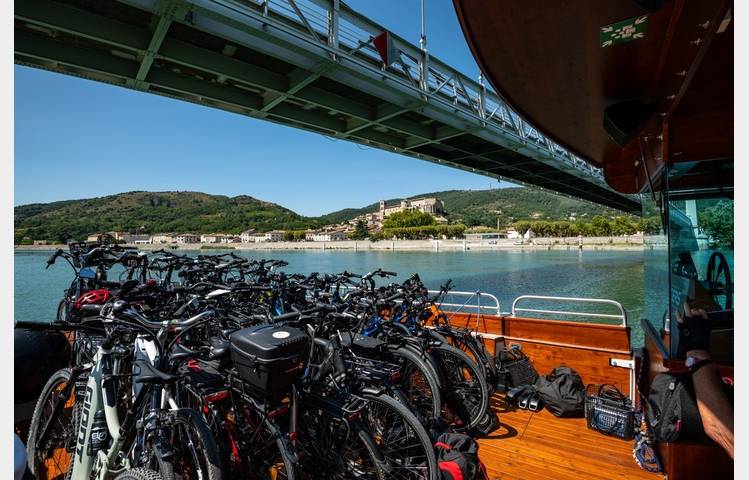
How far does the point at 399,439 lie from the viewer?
1916 mm

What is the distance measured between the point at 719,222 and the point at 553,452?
77.1 inches

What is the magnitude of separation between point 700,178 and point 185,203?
28214 millimetres

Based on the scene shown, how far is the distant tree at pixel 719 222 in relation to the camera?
7.22 feet

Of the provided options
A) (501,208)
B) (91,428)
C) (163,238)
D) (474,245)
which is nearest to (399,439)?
(91,428)

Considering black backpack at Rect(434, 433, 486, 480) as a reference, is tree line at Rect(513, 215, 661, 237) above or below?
above

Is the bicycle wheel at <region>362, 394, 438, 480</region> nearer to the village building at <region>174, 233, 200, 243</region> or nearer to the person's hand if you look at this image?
the person's hand

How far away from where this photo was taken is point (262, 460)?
1840 mm

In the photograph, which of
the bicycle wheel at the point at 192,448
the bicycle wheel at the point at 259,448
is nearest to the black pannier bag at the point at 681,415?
the bicycle wheel at the point at 259,448

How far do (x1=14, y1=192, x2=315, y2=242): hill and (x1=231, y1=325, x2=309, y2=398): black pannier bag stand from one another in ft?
27.6

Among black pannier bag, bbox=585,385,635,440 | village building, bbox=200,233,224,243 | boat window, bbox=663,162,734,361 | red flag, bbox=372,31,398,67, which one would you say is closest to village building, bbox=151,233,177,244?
village building, bbox=200,233,224,243

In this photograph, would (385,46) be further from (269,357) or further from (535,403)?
(269,357)

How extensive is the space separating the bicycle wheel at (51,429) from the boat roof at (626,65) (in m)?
2.94

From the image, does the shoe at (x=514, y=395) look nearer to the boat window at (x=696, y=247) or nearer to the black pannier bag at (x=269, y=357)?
the boat window at (x=696, y=247)

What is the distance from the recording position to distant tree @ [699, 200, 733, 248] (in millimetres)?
2201
